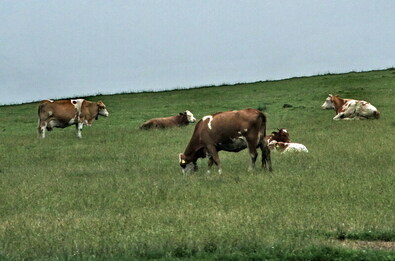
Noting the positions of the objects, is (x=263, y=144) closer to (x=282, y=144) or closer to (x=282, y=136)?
(x=282, y=144)

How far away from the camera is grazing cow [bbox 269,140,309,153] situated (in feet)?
69.2

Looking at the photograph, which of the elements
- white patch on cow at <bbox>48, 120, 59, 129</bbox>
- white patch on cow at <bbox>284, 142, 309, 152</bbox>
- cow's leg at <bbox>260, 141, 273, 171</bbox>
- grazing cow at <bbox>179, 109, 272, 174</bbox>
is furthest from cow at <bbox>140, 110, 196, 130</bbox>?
cow's leg at <bbox>260, 141, 273, 171</bbox>

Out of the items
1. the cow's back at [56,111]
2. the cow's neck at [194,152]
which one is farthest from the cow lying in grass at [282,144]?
the cow's back at [56,111]

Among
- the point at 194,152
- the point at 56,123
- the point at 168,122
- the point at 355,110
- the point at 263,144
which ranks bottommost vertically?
the point at 194,152

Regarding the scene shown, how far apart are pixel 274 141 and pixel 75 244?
43.1 feet

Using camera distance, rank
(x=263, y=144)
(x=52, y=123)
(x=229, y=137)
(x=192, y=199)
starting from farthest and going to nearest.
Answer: (x=52, y=123), (x=229, y=137), (x=263, y=144), (x=192, y=199)

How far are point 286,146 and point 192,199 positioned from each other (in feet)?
27.4

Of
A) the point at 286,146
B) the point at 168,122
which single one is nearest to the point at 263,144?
the point at 286,146

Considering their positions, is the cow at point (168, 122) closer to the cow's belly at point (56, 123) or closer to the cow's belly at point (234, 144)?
the cow's belly at point (56, 123)

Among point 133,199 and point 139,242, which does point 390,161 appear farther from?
point 139,242

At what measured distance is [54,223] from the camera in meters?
11.9

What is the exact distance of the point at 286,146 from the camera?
21.6 meters

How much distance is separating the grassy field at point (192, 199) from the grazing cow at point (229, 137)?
0.53m

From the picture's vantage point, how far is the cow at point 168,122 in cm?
3198
